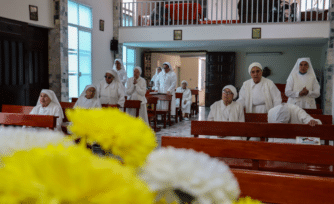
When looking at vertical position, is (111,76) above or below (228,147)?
above

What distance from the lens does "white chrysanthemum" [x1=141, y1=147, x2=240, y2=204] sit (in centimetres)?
34

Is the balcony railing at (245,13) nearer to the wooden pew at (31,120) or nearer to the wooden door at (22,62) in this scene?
the wooden door at (22,62)

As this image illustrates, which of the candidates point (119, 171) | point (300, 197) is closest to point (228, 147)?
point (300, 197)

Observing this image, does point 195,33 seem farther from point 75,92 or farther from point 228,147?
point 228,147

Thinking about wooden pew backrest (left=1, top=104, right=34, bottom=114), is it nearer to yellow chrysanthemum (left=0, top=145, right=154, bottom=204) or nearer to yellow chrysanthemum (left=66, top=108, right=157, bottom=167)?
yellow chrysanthemum (left=66, top=108, right=157, bottom=167)

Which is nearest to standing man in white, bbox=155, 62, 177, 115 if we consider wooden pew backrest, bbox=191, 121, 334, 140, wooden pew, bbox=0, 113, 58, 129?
wooden pew backrest, bbox=191, 121, 334, 140

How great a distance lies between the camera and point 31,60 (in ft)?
25.2

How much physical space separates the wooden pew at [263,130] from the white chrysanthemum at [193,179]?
136 inches

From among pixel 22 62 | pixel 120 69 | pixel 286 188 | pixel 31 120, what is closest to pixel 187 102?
pixel 120 69

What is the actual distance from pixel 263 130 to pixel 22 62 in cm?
590

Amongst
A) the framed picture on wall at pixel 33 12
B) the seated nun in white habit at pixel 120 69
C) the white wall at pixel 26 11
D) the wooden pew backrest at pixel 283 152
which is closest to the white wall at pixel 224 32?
the seated nun in white habit at pixel 120 69

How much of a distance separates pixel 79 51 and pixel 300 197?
28.6 feet

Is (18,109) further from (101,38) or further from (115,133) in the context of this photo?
(101,38)

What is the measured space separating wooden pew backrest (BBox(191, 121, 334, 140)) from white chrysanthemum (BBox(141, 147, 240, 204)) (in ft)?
11.3
